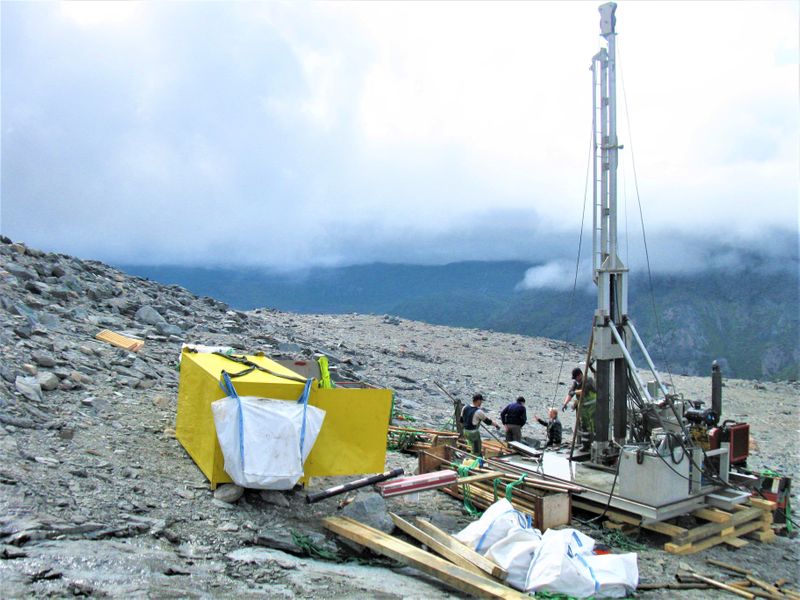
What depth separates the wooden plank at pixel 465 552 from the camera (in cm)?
729

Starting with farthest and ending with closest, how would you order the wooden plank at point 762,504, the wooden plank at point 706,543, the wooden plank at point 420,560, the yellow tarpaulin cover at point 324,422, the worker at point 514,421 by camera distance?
the worker at point 514,421, the wooden plank at point 762,504, the wooden plank at point 706,543, the yellow tarpaulin cover at point 324,422, the wooden plank at point 420,560

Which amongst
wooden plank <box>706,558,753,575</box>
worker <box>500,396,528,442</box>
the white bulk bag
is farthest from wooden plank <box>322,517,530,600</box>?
worker <box>500,396,528,442</box>

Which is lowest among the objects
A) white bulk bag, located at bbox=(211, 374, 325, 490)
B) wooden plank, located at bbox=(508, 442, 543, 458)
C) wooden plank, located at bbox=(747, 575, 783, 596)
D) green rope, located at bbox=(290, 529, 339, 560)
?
wooden plank, located at bbox=(747, 575, 783, 596)

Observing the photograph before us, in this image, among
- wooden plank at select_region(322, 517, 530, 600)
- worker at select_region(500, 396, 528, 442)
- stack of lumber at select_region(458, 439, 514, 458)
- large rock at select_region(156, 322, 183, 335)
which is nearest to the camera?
wooden plank at select_region(322, 517, 530, 600)

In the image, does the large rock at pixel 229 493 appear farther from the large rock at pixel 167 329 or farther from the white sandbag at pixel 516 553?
the large rock at pixel 167 329

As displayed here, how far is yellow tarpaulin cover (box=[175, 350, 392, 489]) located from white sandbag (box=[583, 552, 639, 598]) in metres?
3.07

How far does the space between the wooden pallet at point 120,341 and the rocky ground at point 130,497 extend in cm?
24

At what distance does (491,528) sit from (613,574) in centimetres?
139

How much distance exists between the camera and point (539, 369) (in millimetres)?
31156

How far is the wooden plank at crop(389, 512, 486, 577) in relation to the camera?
739 centimetres

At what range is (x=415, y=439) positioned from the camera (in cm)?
1381

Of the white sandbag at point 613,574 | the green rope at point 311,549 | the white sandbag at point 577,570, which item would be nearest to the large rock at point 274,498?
the green rope at point 311,549

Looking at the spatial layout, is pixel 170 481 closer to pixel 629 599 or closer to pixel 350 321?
pixel 629 599

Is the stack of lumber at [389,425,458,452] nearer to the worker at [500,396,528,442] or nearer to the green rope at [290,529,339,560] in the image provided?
the worker at [500,396,528,442]
